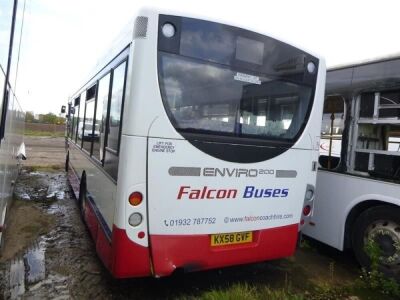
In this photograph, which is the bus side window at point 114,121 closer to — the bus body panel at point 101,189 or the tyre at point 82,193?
the bus body panel at point 101,189

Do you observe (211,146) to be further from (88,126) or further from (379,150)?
(88,126)

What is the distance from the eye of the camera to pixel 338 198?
18.1 ft

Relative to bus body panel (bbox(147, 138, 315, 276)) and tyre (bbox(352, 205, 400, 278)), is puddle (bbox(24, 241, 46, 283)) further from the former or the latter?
tyre (bbox(352, 205, 400, 278))

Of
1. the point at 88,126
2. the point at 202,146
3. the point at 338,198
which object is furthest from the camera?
the point at 88,126

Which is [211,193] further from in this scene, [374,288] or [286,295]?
[374,288]

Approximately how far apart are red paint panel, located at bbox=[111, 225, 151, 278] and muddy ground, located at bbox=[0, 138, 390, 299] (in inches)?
25.9

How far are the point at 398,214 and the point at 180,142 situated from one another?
2825mm

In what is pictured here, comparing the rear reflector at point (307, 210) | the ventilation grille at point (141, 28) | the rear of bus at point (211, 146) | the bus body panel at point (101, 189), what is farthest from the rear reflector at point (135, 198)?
the rear reflector at point (307, 210)

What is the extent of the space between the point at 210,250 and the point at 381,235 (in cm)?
233

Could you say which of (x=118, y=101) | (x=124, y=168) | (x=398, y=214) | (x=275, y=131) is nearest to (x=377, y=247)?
(x=398, y=214)

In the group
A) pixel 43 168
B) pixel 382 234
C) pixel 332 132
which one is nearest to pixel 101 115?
pixel 332 132

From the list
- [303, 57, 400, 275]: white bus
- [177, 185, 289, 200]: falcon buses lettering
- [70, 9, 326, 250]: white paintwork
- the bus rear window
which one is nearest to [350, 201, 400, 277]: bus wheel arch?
[303, 57, 400, 275]: white bus

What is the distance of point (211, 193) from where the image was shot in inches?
160

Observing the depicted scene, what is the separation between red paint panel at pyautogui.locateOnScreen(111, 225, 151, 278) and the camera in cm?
367
